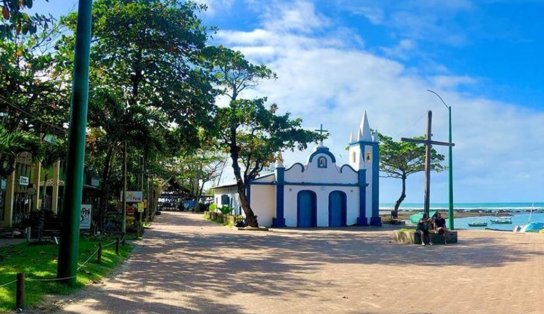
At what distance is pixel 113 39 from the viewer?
22.4 metres

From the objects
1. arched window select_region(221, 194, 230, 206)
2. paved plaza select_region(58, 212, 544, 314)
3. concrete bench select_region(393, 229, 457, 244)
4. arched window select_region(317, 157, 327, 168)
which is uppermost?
arched window select_region(317, 157, 327, 168)

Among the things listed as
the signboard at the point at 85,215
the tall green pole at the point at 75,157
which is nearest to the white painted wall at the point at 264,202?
the signboard at the point at 85,215

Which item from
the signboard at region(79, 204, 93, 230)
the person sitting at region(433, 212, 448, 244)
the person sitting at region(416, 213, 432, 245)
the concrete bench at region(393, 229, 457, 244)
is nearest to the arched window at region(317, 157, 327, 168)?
the concrete bench at region(393, 229, 457, 244)

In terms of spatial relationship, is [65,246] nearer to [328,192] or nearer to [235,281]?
[235,281]

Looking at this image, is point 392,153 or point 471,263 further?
point 392,153

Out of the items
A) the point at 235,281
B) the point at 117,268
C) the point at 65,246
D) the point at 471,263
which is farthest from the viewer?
the point at 471,263

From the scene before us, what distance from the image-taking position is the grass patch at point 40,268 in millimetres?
8345

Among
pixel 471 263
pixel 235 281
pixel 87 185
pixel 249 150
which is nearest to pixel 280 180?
pixel 249 150

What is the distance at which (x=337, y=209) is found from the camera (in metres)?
Answer: 37.9

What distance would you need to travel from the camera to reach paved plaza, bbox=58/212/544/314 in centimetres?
855

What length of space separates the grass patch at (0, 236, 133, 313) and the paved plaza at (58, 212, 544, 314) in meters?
0.45

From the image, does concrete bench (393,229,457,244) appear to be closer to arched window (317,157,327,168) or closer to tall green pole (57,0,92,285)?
tall green pole (57,0,92,285)

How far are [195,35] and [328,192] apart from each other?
715 inches

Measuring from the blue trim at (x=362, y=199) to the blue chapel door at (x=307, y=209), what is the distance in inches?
141
